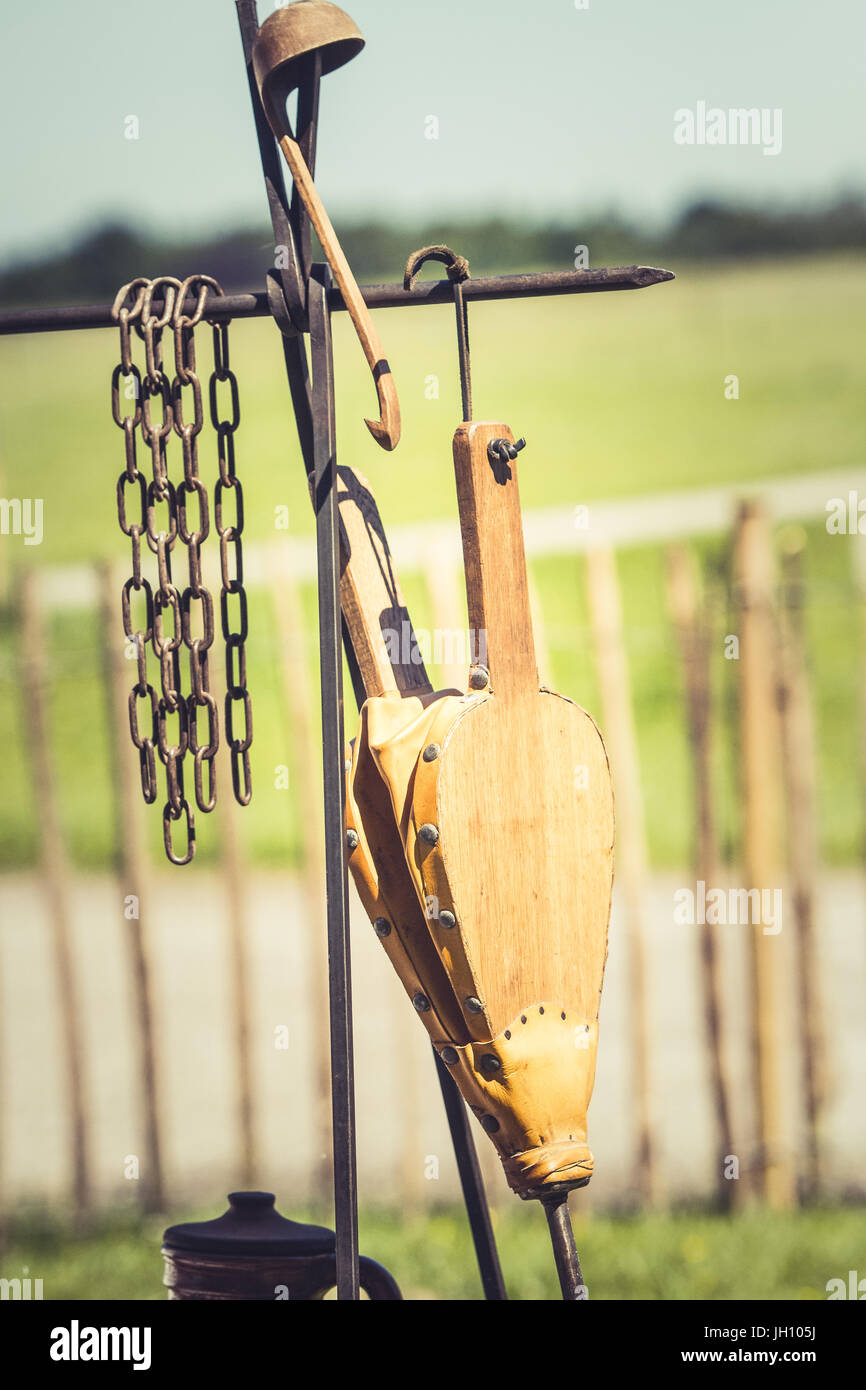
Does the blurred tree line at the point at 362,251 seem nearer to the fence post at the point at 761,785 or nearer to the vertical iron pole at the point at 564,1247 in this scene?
the fence post at the point at 761,785

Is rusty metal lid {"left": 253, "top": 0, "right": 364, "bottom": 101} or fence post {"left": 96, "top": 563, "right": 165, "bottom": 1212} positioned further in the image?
fence post {"left": 96, "top": 563, "right": 165, "bottom": 1212}

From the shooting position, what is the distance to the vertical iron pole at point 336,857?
3.46 ft

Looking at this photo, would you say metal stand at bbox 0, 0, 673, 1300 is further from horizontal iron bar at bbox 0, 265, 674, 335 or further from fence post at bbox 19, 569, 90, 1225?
fence post at bbox 19, 569, 90, 1225

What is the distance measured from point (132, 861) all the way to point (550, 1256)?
3.96 ft

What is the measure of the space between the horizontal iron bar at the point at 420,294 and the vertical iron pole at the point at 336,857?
0.24ft

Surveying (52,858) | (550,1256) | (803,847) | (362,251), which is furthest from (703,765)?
(362,251)

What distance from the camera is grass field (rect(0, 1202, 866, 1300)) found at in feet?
8.68

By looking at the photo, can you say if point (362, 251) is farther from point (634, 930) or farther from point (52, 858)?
point (634, 930)

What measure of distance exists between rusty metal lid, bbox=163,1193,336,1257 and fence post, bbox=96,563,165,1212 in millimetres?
1496

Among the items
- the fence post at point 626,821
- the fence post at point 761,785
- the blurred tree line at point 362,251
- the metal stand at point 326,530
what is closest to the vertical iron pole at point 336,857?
the metal stand at point 326,530

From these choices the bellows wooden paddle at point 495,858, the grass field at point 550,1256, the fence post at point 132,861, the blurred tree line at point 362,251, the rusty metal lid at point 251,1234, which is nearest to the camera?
the bellows wooden paddle at point 495,858

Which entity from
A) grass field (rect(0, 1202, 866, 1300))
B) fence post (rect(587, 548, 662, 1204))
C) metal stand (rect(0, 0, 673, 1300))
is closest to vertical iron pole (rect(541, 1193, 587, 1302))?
metal stand (rect(0, 0, 673, 1300))

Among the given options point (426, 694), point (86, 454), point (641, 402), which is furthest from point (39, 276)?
point (426, 694)

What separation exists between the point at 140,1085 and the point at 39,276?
28.4 feet
